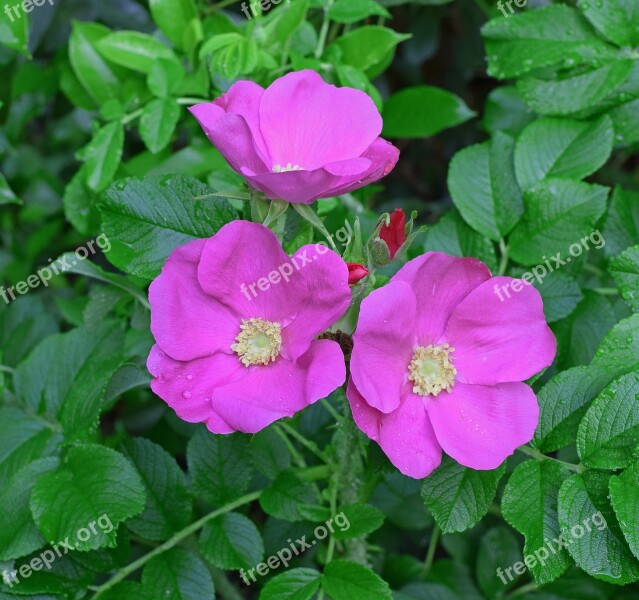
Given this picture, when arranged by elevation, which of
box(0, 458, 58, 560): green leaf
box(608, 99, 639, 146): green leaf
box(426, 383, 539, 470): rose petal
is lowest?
box(0, 458, 58, 560): green leaf

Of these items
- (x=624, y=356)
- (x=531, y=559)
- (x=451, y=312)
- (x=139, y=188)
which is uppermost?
(x=139, y=188)

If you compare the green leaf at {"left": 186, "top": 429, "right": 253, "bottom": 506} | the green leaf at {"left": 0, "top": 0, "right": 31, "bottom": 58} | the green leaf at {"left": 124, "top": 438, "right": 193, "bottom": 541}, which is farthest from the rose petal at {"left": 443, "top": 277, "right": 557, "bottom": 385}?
the green leaf at {"left": 0, "top": 0, "right": 31, "bottom": 58}

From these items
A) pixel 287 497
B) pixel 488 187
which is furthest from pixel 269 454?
pixel 488 187

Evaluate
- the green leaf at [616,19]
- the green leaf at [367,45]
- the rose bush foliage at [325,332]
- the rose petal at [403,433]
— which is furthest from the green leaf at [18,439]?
the green leaf at [616,19]

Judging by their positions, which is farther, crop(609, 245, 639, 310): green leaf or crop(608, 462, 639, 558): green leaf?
crop(609, 245, 639, 310): green leaf

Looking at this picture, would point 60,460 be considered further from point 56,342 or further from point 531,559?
point 531,559

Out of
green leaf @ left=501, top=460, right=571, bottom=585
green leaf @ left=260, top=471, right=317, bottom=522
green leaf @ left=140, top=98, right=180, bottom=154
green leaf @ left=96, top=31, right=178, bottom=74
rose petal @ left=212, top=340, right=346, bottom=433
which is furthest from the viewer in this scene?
green leaf @ left=96, top=31, right=178, bottom=74

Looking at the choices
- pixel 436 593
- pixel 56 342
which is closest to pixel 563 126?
pixel 436 593

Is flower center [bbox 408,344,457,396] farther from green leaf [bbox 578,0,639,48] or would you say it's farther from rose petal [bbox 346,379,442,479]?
green leaf [bbox 578,0,639,48]
